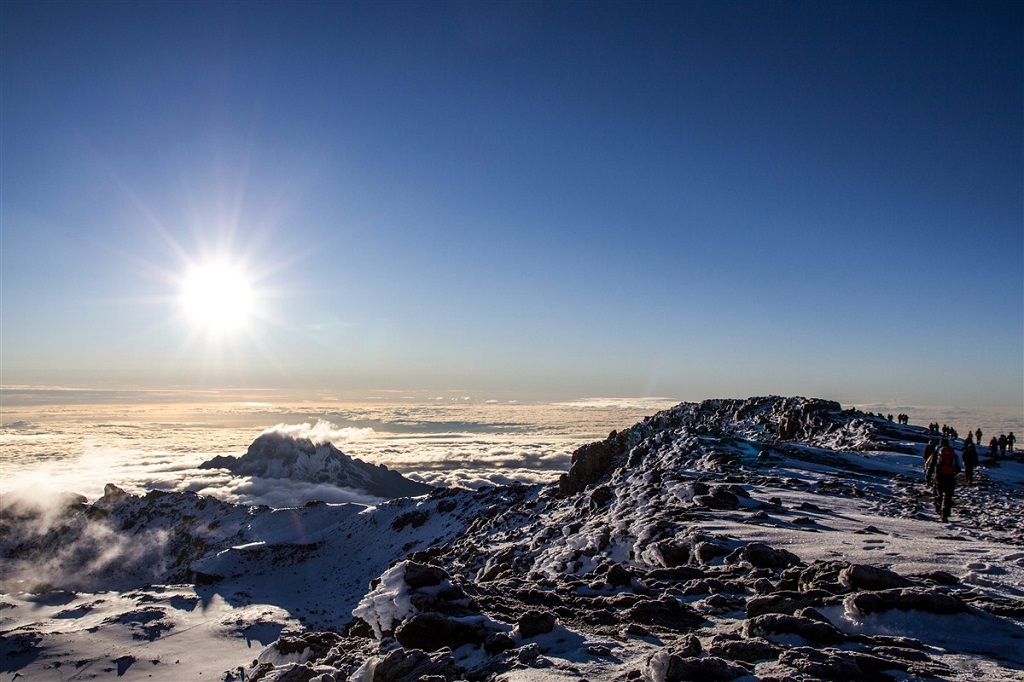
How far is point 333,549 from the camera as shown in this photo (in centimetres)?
9044

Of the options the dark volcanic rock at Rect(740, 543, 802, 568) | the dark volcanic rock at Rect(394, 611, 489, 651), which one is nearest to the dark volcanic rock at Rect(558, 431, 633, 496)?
the dark volcanic rock at Rect(740, 543, 802, 568)

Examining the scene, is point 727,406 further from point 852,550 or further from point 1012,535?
point 852,550

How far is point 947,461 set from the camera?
21109 millimetres

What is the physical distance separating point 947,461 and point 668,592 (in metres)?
15.3

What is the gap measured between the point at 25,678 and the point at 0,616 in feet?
87.8

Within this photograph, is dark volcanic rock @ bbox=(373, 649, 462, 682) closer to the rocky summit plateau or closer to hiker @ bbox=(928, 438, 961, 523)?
the rocky summit plateau

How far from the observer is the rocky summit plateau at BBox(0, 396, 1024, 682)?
8.81 metres

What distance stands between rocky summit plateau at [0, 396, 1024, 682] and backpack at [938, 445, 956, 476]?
2.06 meters

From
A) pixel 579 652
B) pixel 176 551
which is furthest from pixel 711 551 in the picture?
pixel 176 551

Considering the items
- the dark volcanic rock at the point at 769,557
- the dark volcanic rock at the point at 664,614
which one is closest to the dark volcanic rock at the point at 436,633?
the dark volcanic rock at the point at 664,614

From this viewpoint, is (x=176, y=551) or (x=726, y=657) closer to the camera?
(x=726, y=657)

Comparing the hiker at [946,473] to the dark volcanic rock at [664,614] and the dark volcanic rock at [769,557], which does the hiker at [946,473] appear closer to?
the dark volcanic rock at [769,557]

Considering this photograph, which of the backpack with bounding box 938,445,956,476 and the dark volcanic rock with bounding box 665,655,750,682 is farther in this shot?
the backpack with bounding box 938,445,956,476

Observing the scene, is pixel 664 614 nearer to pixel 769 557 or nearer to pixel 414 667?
pixel 769 557
